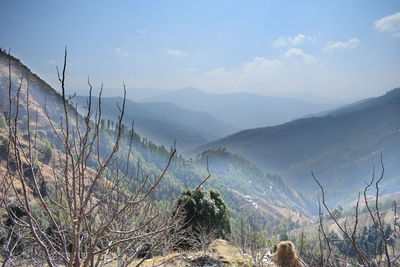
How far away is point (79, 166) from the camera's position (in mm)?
2559

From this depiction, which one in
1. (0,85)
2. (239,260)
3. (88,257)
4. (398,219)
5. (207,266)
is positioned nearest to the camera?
(88,257)

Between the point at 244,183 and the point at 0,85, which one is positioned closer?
the point at 0,85

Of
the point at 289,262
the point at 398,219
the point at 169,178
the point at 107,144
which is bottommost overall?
the point at 169,178

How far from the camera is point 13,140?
7.52 feet

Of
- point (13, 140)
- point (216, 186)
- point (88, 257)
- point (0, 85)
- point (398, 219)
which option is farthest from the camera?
point (216, 186)

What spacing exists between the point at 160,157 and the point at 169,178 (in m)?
16.1

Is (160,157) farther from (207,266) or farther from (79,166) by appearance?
(79,166)

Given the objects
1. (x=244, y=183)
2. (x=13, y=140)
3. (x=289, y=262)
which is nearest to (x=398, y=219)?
(x=13, y=140)

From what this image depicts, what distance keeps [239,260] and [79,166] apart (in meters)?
12.5

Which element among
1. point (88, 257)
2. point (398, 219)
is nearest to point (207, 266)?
point (398, 219)

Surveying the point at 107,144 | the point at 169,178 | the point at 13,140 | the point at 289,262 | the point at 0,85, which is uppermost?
the point at 0,85

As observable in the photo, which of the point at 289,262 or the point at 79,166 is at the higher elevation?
the point at 79,166

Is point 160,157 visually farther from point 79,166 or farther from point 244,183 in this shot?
point 79,166

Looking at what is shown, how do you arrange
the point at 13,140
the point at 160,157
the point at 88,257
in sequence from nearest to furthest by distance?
the point at 13,140 → the point at 88,257 → the point at 160,157
